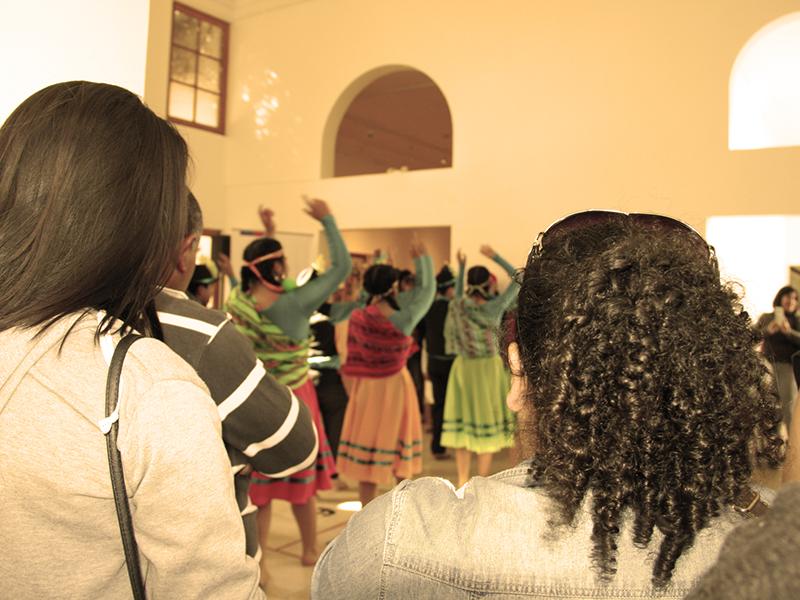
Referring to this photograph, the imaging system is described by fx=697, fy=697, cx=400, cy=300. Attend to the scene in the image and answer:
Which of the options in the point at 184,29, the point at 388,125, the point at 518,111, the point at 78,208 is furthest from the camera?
the point at 388,125

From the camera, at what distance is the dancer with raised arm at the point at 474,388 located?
5.75 metres

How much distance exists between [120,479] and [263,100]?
368 inches

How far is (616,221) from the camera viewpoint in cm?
96

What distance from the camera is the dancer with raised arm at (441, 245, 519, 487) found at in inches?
226

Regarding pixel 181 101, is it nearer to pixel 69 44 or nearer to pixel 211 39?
pixel 211 39

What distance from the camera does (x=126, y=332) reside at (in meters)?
0.91

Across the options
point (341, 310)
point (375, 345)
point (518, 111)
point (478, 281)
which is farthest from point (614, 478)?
point (518, 111)

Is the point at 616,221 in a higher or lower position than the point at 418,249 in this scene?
lower

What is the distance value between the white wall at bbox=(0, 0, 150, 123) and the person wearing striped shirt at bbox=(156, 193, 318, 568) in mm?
674

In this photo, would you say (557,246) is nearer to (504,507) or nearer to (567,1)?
(504,507)

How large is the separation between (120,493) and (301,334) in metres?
2.73

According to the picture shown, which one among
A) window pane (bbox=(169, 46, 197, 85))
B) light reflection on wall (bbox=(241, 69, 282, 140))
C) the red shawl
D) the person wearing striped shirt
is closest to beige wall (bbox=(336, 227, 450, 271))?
light reflection on wall (bbox=(241, 69, 282, 140))

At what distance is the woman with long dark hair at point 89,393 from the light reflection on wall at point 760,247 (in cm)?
662

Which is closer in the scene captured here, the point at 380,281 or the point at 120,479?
the point at 120,479
